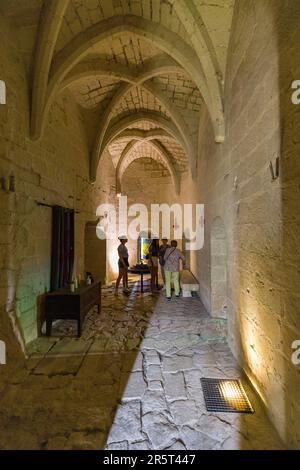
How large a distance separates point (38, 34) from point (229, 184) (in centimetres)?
342

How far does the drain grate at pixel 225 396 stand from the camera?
2.16 meters

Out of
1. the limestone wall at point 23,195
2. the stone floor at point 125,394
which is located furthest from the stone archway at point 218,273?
the limestone wall at point 23,195

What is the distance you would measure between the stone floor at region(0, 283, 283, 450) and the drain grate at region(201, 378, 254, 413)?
2.7 inches

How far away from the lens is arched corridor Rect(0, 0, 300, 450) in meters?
1.84

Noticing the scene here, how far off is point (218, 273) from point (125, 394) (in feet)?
9.34

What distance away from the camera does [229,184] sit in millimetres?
3414

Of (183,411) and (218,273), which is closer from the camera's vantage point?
(183,411)

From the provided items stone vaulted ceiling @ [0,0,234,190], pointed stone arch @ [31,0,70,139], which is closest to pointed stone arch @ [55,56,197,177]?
stone vaulted ceiling @ [0,0,234,190]

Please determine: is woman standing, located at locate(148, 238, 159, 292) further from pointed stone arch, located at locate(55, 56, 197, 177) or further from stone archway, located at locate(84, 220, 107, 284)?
pointed stone arch, located at locate(55, 56, 197, 177)

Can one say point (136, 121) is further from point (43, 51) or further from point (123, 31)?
point (43, 51)

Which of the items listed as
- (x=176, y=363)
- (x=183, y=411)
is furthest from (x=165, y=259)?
(x=183, y=411)

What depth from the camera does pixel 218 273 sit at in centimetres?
458

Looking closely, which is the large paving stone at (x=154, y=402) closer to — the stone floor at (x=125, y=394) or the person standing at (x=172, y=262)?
the stone floor at (x=125, y=394)
